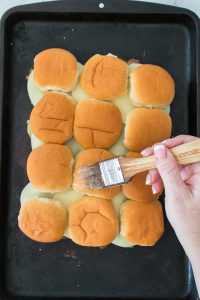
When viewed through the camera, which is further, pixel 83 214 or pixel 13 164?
pixel 13 164

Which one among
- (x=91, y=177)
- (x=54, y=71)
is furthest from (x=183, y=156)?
(x=54, y=71)

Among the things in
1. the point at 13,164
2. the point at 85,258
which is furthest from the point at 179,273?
the point at 13,164

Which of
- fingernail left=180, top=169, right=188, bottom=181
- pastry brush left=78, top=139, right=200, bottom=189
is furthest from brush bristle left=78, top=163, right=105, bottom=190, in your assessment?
fingernail left=180, top=169, right=188, bottom=181

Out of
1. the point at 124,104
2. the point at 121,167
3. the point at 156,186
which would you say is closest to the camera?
the point at 121,167

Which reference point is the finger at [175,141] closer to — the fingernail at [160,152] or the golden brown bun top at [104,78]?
the fingernail at [160,152]

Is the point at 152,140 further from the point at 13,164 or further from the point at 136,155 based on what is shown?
the point at 13,164

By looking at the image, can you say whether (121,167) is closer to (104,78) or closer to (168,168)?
(168,168)
